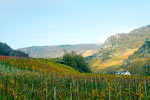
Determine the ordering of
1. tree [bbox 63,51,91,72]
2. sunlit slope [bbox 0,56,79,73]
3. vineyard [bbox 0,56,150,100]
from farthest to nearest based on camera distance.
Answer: tree [bbox 63,51,91,72] < sunlit slope [bbox 0,56,79,73] < vineyard [bbox 0,56,150,100]

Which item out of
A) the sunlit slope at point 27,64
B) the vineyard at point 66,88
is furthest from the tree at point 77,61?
the vineyard at point 66,88

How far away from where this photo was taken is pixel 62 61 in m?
116

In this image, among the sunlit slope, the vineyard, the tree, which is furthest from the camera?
the tree

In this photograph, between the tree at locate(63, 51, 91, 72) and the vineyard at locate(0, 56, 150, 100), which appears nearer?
the vineyard at locate(0, 56, 150, 100)

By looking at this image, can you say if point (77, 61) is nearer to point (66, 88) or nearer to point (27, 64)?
point (27, 64)

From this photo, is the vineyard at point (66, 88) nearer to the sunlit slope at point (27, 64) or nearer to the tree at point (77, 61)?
the sunlit slope at point (27, 64)

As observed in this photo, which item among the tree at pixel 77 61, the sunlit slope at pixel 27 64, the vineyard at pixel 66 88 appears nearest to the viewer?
the vineyard at pixel 66 88

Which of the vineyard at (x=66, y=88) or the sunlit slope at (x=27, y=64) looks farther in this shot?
the sunlit slope at (x=27, y=64)

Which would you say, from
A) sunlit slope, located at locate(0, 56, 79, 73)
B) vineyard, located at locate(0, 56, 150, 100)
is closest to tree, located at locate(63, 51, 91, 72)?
sunlit slope, located at locate(0, 56, 79, 73)

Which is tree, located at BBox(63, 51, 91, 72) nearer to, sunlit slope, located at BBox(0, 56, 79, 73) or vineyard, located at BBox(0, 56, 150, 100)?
sunlit slope, located at BBox(0, 56, 79, 73)

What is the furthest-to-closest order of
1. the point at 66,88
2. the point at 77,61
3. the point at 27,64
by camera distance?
the point at 77,61, the point at 27,64, the point at 66,88

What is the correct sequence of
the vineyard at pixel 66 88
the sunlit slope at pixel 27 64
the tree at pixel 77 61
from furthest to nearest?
the tree at pixel 77 61 < the sunlit slope at pixel 27 64 < the vineyard at pixel 66 88

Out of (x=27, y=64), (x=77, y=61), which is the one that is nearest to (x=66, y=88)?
(x=27, y=64)

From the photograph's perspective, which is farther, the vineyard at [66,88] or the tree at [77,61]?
the tree at [77,61]
